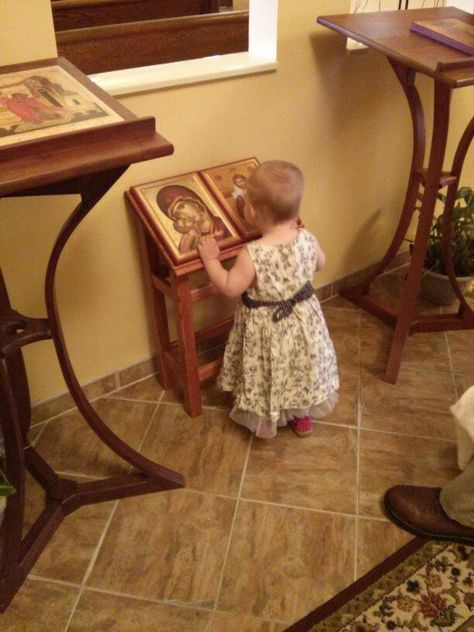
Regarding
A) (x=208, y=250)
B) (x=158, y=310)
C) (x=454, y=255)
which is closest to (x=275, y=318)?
(x=208, y=250)

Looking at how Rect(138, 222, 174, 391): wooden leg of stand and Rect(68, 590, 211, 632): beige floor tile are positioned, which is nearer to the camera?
Rect(68, 590, 211, 632): beige floor tile

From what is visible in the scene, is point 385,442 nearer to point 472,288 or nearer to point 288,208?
point 288,208

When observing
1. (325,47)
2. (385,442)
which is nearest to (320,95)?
(325,47)

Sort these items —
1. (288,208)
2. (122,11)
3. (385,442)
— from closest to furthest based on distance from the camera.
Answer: (288,208) < (385,442) < (122,11)

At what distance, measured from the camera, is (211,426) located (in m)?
2.01

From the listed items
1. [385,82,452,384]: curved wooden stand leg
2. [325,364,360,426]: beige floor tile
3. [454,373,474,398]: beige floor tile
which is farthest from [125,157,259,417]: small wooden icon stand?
[454,373,474,398]: beige floor tile

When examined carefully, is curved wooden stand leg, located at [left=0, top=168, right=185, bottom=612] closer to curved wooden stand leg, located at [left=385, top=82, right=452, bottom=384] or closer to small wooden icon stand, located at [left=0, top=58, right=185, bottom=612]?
small wooden icon stand, located at [left=0, top=58, right=185, bottom=612]

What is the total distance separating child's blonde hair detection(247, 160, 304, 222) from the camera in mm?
1552

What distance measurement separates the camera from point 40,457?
1799 millimetres

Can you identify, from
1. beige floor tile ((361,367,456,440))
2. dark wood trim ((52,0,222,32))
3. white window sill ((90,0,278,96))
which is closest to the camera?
white window sill ((90,0,278,96))

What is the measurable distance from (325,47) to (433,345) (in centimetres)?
119

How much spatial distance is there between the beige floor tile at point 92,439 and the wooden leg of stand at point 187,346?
169 mm

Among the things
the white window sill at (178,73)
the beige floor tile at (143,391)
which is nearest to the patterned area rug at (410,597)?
the beige floor tile at (143,391)

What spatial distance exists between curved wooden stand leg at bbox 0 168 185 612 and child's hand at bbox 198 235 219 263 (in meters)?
0.45
